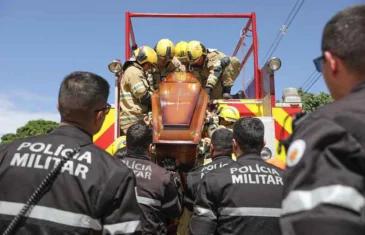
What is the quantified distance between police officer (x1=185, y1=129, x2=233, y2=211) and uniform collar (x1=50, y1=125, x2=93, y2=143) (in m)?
1.63

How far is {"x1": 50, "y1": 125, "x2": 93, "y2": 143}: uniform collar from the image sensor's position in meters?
2.09

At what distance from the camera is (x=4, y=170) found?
1.94 meters

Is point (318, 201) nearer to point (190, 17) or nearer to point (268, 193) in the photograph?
point (268, 193)

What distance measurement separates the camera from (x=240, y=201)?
2703 millimetres

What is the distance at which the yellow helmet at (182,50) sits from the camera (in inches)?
239

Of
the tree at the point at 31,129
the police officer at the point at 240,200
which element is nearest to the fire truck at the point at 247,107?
the police officer at the point at 240,200

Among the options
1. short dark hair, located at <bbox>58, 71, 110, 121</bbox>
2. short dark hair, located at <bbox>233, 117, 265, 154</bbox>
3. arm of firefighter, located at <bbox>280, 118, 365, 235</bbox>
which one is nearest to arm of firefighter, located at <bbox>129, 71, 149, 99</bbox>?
short dark hair, located at <bbox>233, 117, 265, 154</bbox>

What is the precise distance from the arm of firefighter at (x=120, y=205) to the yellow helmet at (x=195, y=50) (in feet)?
13.7

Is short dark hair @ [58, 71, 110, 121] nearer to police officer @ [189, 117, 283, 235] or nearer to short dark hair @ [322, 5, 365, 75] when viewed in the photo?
police officer @ [189, 117, 283, 235]

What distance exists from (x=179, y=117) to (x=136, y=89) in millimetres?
1126

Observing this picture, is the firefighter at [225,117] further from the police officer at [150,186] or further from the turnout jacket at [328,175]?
the turnout jacket at [328,175]

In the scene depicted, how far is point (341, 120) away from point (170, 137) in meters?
3.18

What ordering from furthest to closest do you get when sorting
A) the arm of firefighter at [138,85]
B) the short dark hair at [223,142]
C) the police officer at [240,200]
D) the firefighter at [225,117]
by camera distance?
the arm of firefighter at [138,85] < the firefighter at [225,117] < the short dark hair at [223,142] < the police officer at [240,200]

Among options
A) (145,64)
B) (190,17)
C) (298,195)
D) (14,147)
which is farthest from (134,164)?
(190,17)
